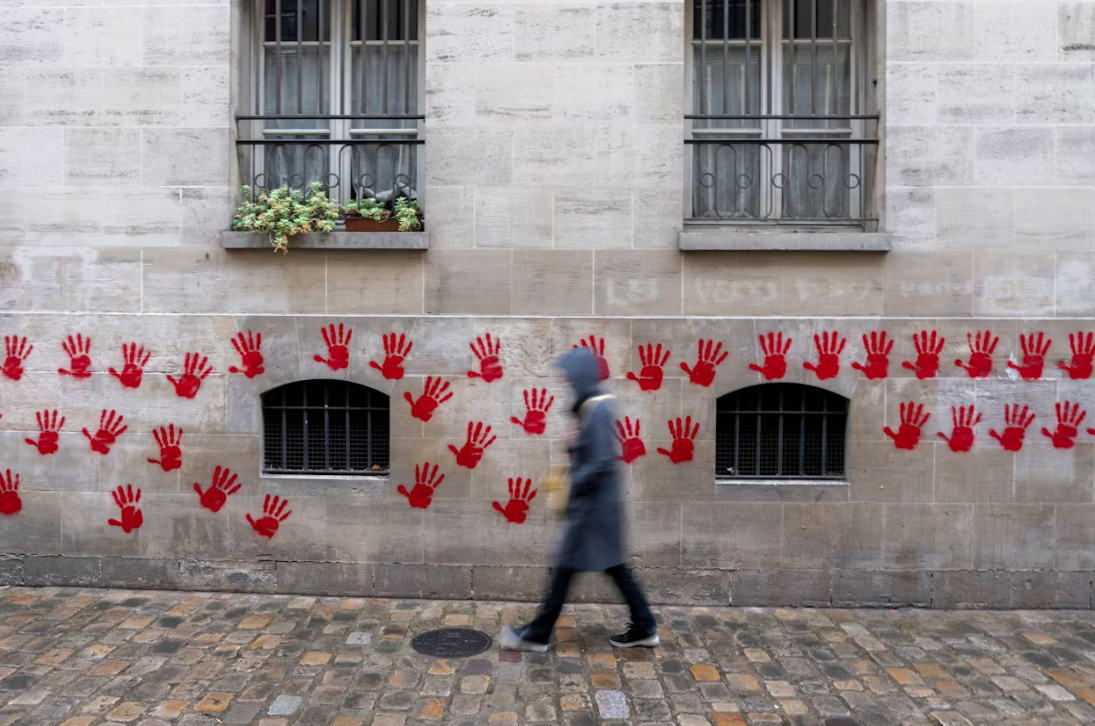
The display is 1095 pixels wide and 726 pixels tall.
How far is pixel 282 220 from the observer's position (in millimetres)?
6605

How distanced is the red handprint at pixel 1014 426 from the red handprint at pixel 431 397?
4364 millimetres

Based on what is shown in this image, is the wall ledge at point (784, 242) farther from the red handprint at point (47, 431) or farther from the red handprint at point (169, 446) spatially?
the red handprint at point (47, 431)

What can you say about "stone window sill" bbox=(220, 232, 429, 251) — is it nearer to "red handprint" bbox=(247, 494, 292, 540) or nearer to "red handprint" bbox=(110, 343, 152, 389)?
"red handprint" bbox=(110, 343, 152, 389)

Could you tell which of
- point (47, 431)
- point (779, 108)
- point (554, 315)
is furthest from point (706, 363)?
point (47, 431)

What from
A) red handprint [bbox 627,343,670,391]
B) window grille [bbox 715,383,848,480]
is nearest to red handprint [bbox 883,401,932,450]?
window grille [bbox 715,383,848,480]

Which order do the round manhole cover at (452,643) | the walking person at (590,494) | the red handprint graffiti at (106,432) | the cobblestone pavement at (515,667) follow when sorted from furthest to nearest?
the red handprint graffiti at (106,432)
the round manhole cover at (452,643)
the walking person at (590,494)
the cobblestone pavement at (515,667)

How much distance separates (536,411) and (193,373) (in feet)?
9.26

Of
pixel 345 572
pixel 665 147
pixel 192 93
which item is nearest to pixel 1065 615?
pixel 665 147

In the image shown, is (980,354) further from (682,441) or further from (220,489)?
(220,489)

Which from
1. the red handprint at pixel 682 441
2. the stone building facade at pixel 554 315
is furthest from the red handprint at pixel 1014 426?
the red handprint at pixel 682 441

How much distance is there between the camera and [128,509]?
6.84m

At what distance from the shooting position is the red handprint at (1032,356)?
656 cm

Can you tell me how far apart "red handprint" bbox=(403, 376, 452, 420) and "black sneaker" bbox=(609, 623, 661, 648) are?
7.51 feet

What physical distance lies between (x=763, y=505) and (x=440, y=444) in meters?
2.63
